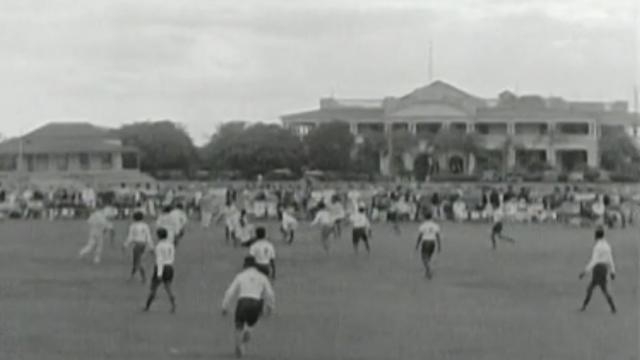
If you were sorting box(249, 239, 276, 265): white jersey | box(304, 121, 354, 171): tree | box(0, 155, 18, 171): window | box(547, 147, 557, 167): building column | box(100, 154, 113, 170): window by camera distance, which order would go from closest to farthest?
1. box(249, 239, 276, 265): white jersey
2. box(100, 154, 113, 170): window
3. box(304, 121, 354, 171): tree
4. box(0, 155, 18, 171): window
5. box(547, 147, 557, 167): building column

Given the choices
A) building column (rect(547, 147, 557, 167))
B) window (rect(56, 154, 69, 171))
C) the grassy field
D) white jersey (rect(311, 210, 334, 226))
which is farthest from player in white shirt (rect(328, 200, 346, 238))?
building column (rect(547, 147, 557, 167))

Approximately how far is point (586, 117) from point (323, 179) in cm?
2728

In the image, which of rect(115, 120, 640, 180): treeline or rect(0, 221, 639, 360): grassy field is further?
rect(115, 120, 640, 180): treeline

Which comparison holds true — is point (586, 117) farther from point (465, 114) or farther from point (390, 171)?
point (390, 171)

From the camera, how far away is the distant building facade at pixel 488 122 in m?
101

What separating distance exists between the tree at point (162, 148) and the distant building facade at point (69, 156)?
6.04 feet

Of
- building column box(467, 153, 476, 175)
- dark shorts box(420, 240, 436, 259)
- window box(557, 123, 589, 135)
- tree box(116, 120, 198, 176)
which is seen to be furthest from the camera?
window box(557, 123, 589, 135)

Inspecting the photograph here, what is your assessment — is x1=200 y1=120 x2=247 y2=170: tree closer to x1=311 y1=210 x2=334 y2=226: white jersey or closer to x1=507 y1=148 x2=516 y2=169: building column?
x1=507 y1=148 x2=516 y2=169: building column

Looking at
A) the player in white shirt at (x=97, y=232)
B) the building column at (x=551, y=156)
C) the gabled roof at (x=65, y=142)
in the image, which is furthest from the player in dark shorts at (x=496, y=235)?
the building column at (x=551, y=156)

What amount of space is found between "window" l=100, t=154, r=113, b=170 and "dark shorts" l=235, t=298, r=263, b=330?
74700 mm

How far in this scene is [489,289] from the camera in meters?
24.2

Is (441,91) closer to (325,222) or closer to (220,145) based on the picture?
(220,145)

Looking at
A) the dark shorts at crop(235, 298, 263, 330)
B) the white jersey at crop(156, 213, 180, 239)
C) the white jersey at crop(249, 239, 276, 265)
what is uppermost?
the white jersey at crop(156, 213, 180, 239)

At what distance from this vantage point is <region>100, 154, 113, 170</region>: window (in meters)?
88.9
